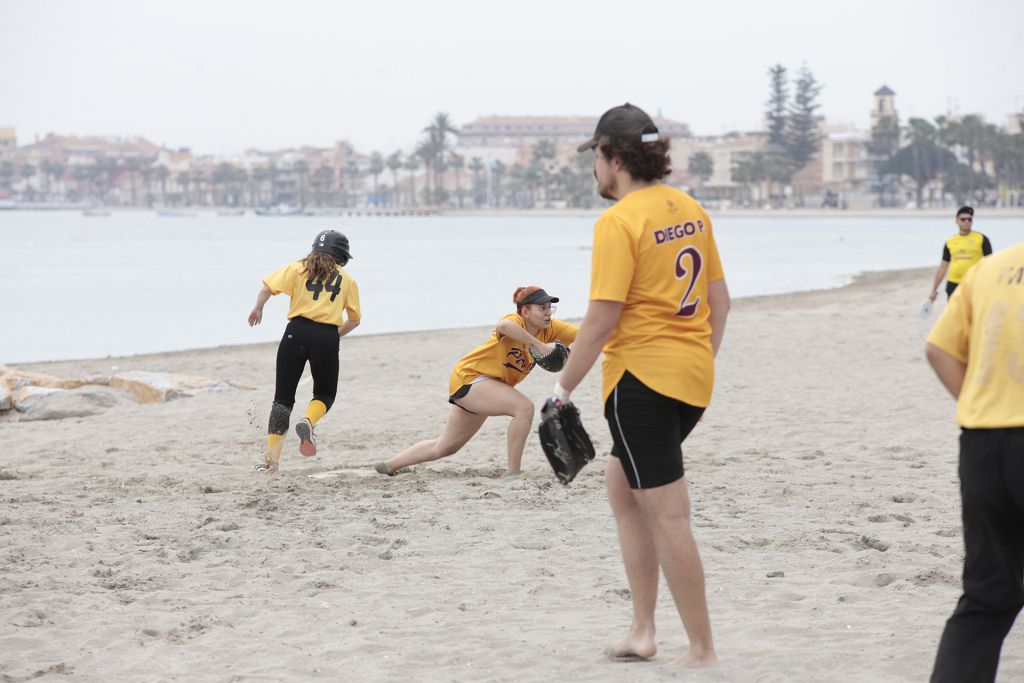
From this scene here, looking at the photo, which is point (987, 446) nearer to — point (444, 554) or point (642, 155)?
point (642, 155)

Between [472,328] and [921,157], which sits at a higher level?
[921,157]

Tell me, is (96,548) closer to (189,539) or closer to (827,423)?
(189,539)

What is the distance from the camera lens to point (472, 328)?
79.9 feet

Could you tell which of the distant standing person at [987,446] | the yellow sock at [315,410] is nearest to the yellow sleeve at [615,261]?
the distant standing person at [987,446]

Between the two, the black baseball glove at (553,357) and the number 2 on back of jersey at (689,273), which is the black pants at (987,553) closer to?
the number 2 on back of jersey at (689,273)

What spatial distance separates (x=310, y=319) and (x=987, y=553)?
5497mm

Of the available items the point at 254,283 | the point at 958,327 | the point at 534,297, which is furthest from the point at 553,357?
the point at 254,283

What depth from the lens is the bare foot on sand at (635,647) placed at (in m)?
4.51

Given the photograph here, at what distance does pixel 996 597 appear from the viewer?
342cm

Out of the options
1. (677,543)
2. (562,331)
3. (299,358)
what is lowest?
(677,543)

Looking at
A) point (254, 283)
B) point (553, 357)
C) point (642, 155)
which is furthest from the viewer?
point (254, 283)

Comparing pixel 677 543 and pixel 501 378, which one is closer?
pixel 677 543

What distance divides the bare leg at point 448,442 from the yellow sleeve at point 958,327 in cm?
437

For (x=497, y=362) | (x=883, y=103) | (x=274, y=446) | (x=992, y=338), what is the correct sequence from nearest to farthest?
(x=992, y=338) < (x=497, y=362) < (x=274, y=446) < (x=883, y=103)
